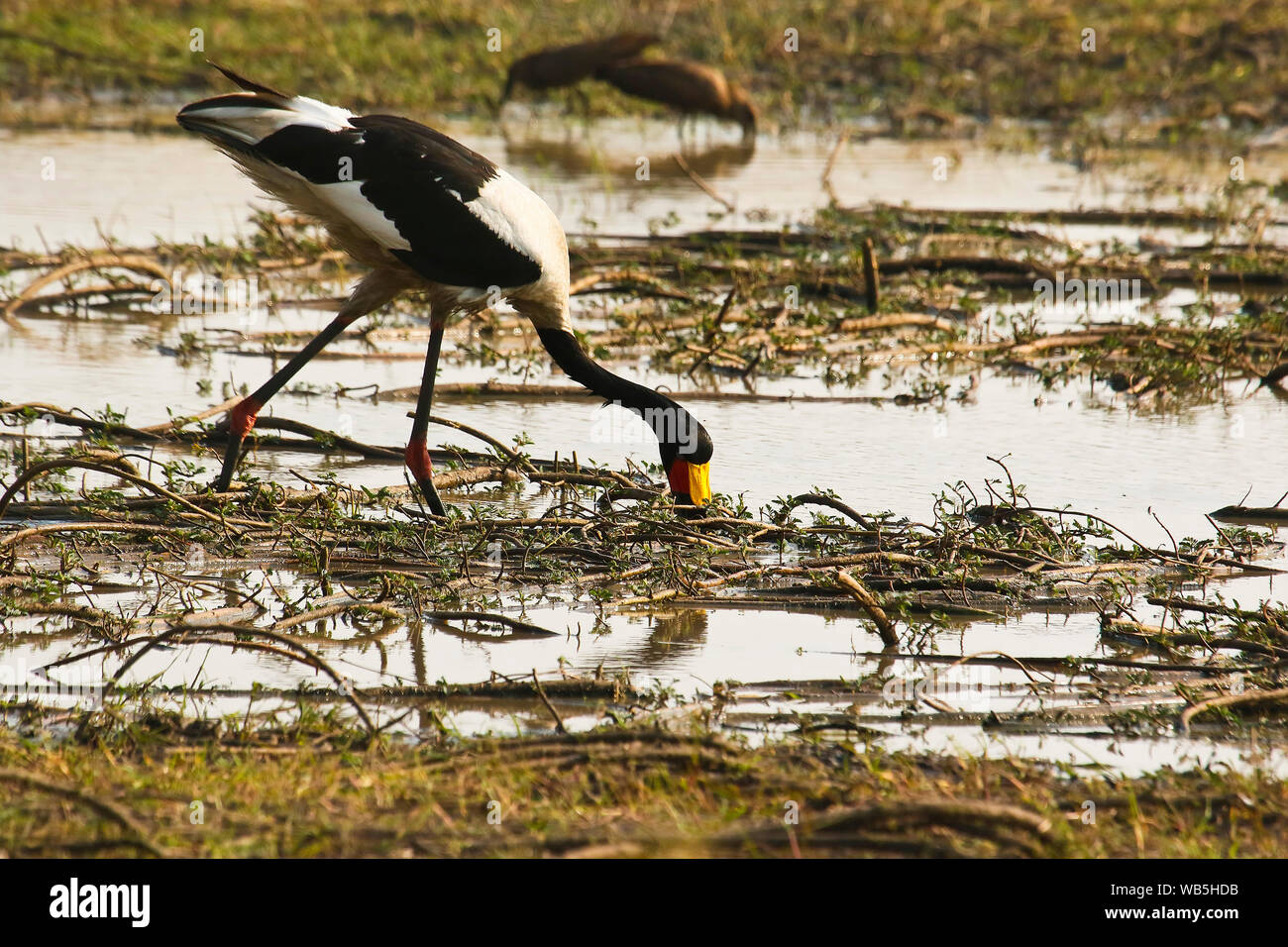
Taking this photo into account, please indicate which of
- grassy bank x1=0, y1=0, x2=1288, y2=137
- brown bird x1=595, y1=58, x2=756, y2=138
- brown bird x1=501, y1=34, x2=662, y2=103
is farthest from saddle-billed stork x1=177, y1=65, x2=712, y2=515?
grassy bank x1=0, y1=0, x2=1288, y2=137

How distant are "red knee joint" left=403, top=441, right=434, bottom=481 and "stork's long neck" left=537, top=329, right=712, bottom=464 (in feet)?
2.28

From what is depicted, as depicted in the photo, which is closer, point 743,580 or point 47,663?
point 47,663

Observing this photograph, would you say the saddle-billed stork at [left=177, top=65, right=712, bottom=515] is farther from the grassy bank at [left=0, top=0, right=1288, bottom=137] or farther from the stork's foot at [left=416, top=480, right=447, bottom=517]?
the grassy bank at [left=0, top=0, right=1288, bottom=137]

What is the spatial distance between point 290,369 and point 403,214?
0.60 metres

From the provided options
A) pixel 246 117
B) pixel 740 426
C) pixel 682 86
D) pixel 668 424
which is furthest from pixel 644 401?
pixel 682 86

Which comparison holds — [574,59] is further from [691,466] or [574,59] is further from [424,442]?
[691,466]

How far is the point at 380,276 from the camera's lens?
5.46 m

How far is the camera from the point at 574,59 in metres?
13.7

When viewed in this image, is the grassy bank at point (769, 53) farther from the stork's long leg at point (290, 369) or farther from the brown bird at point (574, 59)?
the stork's long leg at point (290, 369)

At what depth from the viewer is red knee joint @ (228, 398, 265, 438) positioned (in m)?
5.01

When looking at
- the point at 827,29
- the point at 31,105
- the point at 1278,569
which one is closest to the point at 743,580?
the point at 1278,569

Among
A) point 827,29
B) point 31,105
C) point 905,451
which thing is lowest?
point 905,451

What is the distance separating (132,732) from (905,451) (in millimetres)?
3290
